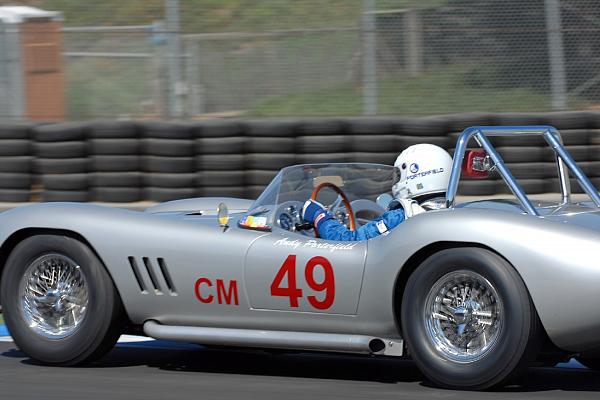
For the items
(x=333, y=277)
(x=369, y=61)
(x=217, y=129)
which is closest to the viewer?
(x=333, y=277)

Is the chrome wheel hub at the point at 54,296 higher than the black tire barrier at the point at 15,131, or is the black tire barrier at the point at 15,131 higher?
the black tire barrier at the point at 15,131

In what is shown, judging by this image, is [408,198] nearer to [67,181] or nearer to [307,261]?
[307,261]

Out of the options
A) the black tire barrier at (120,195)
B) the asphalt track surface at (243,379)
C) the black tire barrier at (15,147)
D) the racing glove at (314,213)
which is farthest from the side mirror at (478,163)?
the black tire barrier at (15,147)

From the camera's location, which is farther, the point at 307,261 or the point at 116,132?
the point at 116,132

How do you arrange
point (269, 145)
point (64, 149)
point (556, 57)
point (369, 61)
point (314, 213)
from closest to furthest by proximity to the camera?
point (314, 213) → point (269, 145) → point (64, 149) → point (556, 57) → point (369, 61)

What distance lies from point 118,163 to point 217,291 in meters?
5.26

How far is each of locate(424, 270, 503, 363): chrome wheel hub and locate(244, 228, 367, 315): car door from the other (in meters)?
0.37

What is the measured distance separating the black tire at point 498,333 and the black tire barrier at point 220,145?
18.0 ft

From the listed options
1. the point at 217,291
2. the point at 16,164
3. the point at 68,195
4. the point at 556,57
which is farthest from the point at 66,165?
the point at 217,291

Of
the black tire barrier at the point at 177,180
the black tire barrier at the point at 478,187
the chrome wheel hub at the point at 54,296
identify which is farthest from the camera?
the black tire barrier at the point at 177,180

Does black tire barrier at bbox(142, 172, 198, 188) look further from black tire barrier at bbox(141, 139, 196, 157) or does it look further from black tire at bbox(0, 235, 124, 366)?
black tire at bbox(0, 235, 124, 366)

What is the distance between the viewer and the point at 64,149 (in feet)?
34.0

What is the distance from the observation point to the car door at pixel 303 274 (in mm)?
4969

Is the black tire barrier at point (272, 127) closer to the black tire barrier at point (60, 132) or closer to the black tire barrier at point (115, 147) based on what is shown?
the black tire barrier at point (115, 147)
